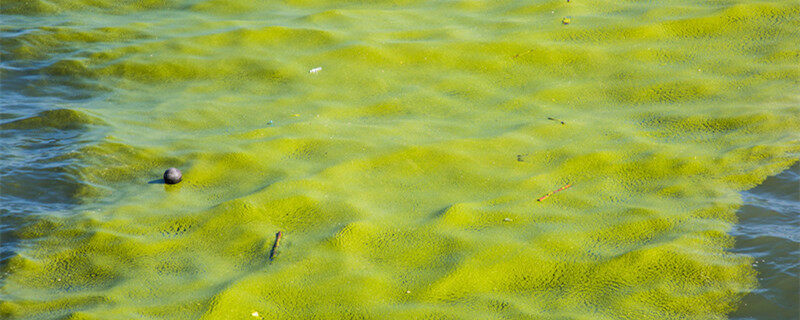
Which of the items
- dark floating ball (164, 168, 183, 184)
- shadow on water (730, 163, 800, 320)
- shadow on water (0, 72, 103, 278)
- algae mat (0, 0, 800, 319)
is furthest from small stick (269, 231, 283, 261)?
shadow on water (730, 163, 800, 320)

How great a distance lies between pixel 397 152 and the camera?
4121 mm

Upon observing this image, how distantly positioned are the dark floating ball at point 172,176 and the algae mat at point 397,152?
4.2 inches

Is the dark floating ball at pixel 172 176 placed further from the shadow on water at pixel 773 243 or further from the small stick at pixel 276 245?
the shadow on water at pixel 773 243

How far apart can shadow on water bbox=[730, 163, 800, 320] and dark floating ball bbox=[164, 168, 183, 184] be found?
2.72m

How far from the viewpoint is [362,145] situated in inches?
166

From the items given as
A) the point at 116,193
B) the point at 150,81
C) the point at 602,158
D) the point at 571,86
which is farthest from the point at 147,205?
the point at 571,86

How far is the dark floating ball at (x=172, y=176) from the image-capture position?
3906mm

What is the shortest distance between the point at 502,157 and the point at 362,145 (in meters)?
0.79

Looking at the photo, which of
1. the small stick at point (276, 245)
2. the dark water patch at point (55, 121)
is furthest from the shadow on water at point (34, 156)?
the small stick at point (276, 245)

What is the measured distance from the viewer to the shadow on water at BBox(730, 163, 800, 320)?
2.96m

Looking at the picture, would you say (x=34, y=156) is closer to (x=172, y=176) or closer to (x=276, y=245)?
(x=172, y=176)

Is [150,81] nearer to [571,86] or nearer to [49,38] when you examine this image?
[49,38]

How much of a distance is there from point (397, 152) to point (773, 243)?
1.90 metres

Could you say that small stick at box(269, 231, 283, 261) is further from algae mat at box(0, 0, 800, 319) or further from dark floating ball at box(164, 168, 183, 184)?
dark floating ball at box(164, 168, 183, 184)
